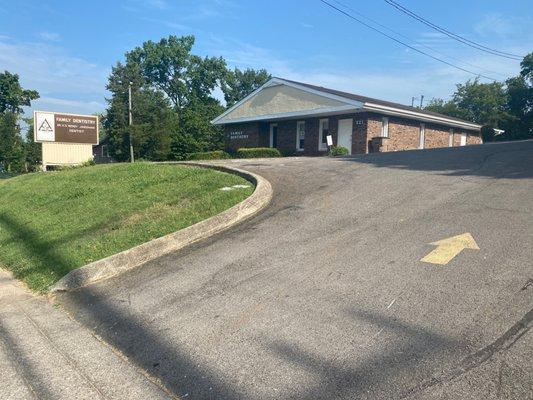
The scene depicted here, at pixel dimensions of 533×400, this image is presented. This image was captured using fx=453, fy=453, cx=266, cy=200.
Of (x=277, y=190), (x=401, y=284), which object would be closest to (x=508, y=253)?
(x=401, y=284)

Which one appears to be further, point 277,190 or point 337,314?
point 277,190

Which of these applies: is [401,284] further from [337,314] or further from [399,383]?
[399,383]

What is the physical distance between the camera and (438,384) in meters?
2.95

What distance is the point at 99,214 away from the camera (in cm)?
929

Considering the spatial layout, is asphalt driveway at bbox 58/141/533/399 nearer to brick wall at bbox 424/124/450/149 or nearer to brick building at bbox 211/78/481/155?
brick building at bbox 211/78/481/155

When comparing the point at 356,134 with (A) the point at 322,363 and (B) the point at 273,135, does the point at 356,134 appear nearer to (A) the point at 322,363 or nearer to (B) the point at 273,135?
(B) the point at 273,135

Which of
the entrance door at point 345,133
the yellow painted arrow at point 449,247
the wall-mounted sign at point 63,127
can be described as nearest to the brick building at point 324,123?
the entrance door at point 345,133

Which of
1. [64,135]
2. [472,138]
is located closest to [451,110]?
[472,138]

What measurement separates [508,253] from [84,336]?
4487 millimetres

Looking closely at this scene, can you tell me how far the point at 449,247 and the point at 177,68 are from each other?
7261 cm

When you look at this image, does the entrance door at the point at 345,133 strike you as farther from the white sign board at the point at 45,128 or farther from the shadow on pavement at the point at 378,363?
the shadow on pavement at the point at 378,363

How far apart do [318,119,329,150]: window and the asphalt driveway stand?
62.8 feet

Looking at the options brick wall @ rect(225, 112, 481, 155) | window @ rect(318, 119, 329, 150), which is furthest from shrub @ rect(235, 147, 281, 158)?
window @ rect(318, 119, 329, 150)

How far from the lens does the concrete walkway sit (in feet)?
11.2
